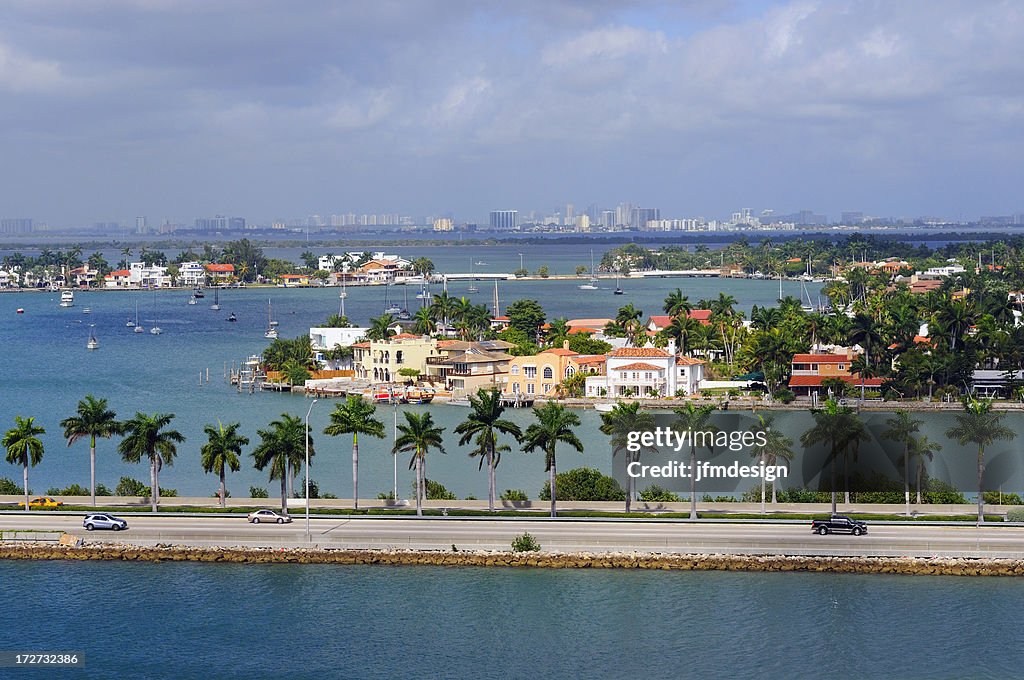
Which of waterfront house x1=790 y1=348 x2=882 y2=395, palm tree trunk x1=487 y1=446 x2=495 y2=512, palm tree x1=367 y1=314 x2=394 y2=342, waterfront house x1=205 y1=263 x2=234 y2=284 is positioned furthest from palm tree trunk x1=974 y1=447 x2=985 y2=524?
waterfront house x1=205 y1=263 x2=234 y2=284

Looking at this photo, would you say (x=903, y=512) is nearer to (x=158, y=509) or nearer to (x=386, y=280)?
(x=158, y=509)

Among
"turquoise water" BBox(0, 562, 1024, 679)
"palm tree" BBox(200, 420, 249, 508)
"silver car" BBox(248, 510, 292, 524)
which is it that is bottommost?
"turquoise water" BBox(0, 562, 1024, 679)

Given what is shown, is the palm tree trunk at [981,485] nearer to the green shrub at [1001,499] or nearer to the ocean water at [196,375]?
the green shrub at [1001,499]

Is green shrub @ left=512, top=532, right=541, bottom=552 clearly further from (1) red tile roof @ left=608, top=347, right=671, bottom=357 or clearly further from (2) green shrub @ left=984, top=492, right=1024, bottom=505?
(1) red tile roof @ left=608, top=347, right=671, bottom=357

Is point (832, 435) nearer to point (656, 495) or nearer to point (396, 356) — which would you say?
point (656, 495)

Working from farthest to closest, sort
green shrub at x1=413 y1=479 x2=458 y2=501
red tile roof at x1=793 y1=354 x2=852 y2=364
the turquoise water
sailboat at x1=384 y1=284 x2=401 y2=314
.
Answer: sailboat at x1=384 y1=284 x2=401 y2=314
red tile roof at x1=793 y1=354 x2=852 y2=364
green shrub at x1=413 y1=479 x2=458 y2=501
the turquoise water

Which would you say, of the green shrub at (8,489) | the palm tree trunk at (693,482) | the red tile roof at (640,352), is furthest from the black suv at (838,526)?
the red tile roof at (640,352)
